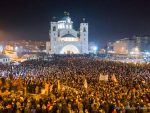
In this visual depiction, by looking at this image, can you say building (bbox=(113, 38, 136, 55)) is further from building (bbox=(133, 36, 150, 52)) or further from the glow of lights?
the glow of lights

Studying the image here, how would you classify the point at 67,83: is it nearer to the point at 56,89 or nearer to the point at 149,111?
the point at 56,89

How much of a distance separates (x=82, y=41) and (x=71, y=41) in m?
2.78

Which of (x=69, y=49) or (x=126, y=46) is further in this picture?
(x=126, y=46)

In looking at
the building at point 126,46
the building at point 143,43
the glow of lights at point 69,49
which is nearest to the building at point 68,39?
the glow of lights at point 69,49

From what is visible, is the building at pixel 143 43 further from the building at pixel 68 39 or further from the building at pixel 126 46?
the building at pixel 68 39

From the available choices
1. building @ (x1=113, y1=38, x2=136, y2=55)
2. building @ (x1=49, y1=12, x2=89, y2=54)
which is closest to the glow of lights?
building @ (x1=49, y1=12, x2=89, y2=54)

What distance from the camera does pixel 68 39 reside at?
85.5 meters

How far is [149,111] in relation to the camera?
450 inches

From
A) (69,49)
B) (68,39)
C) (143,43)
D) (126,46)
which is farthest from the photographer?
(126,46)

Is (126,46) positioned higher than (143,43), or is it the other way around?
(143,43)

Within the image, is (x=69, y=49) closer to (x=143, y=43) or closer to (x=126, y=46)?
(x=143, y=43)

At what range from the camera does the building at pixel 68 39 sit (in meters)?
83.8

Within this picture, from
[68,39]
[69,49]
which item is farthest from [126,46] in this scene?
[69,49]

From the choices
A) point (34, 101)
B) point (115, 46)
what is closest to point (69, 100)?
point (34, 101)
